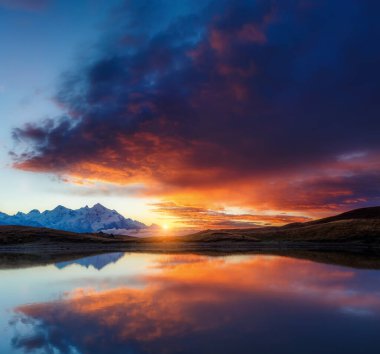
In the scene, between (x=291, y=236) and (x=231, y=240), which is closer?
(x=231, y=240)

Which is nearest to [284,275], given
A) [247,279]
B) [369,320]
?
[247,279]

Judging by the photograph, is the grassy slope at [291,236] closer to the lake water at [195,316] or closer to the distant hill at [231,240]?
the distant hill at [231,240]

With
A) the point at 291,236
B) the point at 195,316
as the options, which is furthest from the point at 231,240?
the point at 195,316

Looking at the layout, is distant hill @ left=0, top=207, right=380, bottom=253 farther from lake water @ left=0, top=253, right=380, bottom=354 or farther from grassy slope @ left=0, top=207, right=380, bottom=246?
lake water @ left=0, top=253, right=380, bottom=354

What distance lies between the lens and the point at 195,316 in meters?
21.6

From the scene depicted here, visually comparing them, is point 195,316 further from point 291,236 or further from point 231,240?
point 291,236

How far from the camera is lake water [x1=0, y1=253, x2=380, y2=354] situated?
16.2 m

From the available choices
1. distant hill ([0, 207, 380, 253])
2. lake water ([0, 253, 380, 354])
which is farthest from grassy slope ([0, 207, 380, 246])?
lake water ([0, 253, 380, 354])

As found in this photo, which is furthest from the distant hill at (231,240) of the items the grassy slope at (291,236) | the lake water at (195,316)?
the lake water at (195,316)

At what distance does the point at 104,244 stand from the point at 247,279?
10244 centimetres

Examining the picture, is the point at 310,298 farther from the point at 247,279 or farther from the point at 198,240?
the point at 198,240

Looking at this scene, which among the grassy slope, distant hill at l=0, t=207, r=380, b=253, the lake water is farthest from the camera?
the grassy slope

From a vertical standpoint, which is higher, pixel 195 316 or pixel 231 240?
pixel 195 316

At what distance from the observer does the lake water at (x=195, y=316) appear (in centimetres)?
1622
